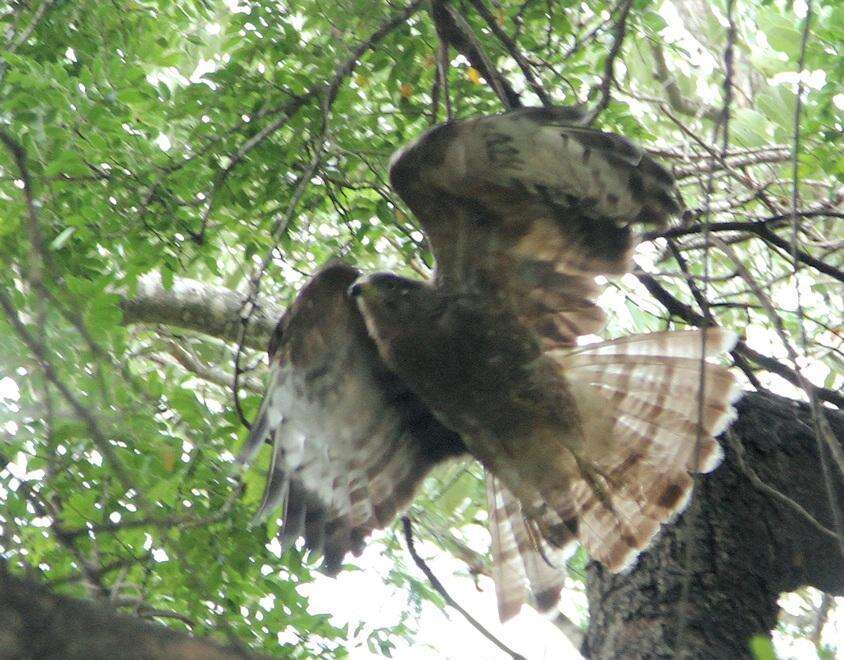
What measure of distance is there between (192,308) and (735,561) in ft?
7.50

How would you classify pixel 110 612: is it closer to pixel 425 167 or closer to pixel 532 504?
pixel 425 167

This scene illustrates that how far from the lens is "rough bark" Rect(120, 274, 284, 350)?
4074 millimetres

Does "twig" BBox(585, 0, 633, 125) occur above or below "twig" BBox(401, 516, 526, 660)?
above

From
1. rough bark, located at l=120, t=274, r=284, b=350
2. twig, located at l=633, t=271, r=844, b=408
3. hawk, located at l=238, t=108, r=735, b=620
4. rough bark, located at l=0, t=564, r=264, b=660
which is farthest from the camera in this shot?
rough bark, located at l=120, t=274, r=284, b=350

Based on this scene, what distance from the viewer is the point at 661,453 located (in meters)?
3.54

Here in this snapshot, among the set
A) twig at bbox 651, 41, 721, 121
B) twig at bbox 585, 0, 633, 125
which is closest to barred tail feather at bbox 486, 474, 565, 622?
twig at bbox 585, 0, 633, 125

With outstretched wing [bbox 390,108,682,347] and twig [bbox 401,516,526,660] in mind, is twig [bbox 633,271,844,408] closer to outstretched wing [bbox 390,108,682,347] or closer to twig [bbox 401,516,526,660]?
outstretched wing [bbox 390,108,682,347]

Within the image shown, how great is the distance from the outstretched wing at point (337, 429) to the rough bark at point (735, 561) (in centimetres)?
79

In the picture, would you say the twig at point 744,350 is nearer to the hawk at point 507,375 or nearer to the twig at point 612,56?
the hawk at point 507,375

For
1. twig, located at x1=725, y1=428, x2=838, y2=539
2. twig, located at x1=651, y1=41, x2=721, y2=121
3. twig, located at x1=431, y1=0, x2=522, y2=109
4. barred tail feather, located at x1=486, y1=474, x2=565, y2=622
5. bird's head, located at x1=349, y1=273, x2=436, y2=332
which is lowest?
barred tail feather, located at x1=486, y1=474, x2=565, y2=622

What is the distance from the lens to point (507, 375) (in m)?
3.46

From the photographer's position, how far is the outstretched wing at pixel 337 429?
3363 mm

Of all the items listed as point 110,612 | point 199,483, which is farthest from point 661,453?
point 110,612

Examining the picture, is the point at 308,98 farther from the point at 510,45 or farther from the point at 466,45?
the point at 510,45
